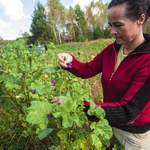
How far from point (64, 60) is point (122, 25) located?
→ 0.47m

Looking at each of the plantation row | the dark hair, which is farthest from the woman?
the plantation row

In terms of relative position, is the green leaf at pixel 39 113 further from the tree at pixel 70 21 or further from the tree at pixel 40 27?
the tree at pixel 70 21

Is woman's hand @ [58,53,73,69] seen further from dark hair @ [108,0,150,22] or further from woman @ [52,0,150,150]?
dark hair @ [108,0,150,22]

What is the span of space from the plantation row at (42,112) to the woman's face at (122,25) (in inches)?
14.3

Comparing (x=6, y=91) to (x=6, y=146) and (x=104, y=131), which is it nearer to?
(x=6, y=146)

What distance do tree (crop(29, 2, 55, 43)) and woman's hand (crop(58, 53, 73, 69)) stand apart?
3870 centimetres

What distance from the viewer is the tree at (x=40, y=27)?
133ft

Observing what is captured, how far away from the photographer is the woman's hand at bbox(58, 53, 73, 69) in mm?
1546

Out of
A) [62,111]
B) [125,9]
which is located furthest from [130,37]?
[62,111]

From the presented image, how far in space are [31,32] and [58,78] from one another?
44.1 meters

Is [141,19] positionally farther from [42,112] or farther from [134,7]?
[42,112]

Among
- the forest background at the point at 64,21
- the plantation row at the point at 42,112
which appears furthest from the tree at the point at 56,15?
the plantation row at the point at 42,112

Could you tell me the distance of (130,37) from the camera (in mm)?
1382

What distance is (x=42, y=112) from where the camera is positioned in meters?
0.87
